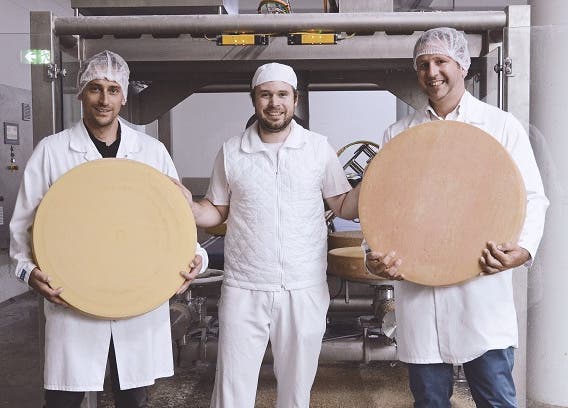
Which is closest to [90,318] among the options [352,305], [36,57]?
[36,57]

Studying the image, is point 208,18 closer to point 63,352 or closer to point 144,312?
point 144,312

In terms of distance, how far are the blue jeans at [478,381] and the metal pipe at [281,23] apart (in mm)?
1175

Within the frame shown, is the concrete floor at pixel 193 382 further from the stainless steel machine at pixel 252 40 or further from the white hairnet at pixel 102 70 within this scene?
the white hairnet at pixel 102 70

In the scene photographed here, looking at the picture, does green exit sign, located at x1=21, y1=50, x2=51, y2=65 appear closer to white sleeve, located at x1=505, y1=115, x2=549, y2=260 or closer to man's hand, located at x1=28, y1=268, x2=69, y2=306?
man's hand, located at x1=28, y1=268, x2=69, y2=306

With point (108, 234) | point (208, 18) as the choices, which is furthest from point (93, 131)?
point (208, 18)

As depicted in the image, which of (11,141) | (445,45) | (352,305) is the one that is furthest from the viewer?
(11,141)

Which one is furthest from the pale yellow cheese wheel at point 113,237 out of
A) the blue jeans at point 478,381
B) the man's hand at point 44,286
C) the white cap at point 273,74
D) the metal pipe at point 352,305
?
the metal pipe at point 352,305

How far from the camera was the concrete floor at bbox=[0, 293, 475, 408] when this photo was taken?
7.64ft

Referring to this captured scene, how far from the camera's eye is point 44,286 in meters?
1.38

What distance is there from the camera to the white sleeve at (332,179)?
5.61 ft

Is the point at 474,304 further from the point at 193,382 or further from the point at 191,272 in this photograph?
the point at 193,382

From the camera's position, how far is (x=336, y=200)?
67.9 inches

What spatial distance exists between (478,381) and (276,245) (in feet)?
2.18

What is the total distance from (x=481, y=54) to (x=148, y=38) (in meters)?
1.31
